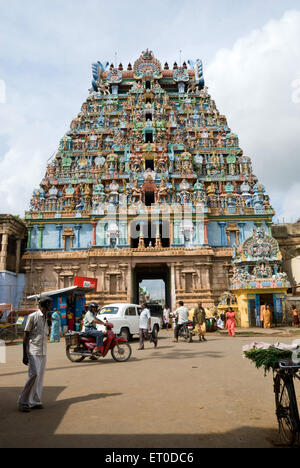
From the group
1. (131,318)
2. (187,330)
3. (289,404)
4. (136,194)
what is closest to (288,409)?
(289,404)

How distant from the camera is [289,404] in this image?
3.71m

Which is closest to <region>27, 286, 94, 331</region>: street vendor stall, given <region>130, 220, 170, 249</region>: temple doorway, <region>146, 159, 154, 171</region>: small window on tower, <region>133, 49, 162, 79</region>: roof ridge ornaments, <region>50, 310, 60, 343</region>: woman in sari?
<region>50, 310, 60, 343</region>: woman in sari

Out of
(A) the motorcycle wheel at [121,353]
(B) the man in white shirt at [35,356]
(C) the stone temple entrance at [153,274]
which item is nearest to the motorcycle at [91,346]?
(A) the motorcycle wheel at [121,353]

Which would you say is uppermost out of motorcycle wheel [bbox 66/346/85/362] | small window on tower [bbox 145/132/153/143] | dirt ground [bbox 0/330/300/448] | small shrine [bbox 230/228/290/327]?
small window on tower [bbox 145/132/153/143]

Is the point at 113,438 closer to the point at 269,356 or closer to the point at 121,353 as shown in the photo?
the point at 269,356

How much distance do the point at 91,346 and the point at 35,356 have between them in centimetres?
399

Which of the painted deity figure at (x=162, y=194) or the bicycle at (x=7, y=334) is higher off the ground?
the painted deity figure at (x=162, y=194)

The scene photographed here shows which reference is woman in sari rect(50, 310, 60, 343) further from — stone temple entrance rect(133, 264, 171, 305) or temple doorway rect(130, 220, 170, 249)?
stone temple entrance rect(133, 264, 171, 305)

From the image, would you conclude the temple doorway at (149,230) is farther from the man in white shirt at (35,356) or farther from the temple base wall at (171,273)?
the man in white shirt at (35,356)

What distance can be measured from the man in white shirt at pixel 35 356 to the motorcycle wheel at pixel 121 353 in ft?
14.1

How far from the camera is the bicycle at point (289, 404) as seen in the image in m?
3.67

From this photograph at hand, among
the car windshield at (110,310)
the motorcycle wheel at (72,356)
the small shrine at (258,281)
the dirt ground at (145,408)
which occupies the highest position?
the small shrine at (258,281)

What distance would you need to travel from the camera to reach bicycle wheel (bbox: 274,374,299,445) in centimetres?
367
